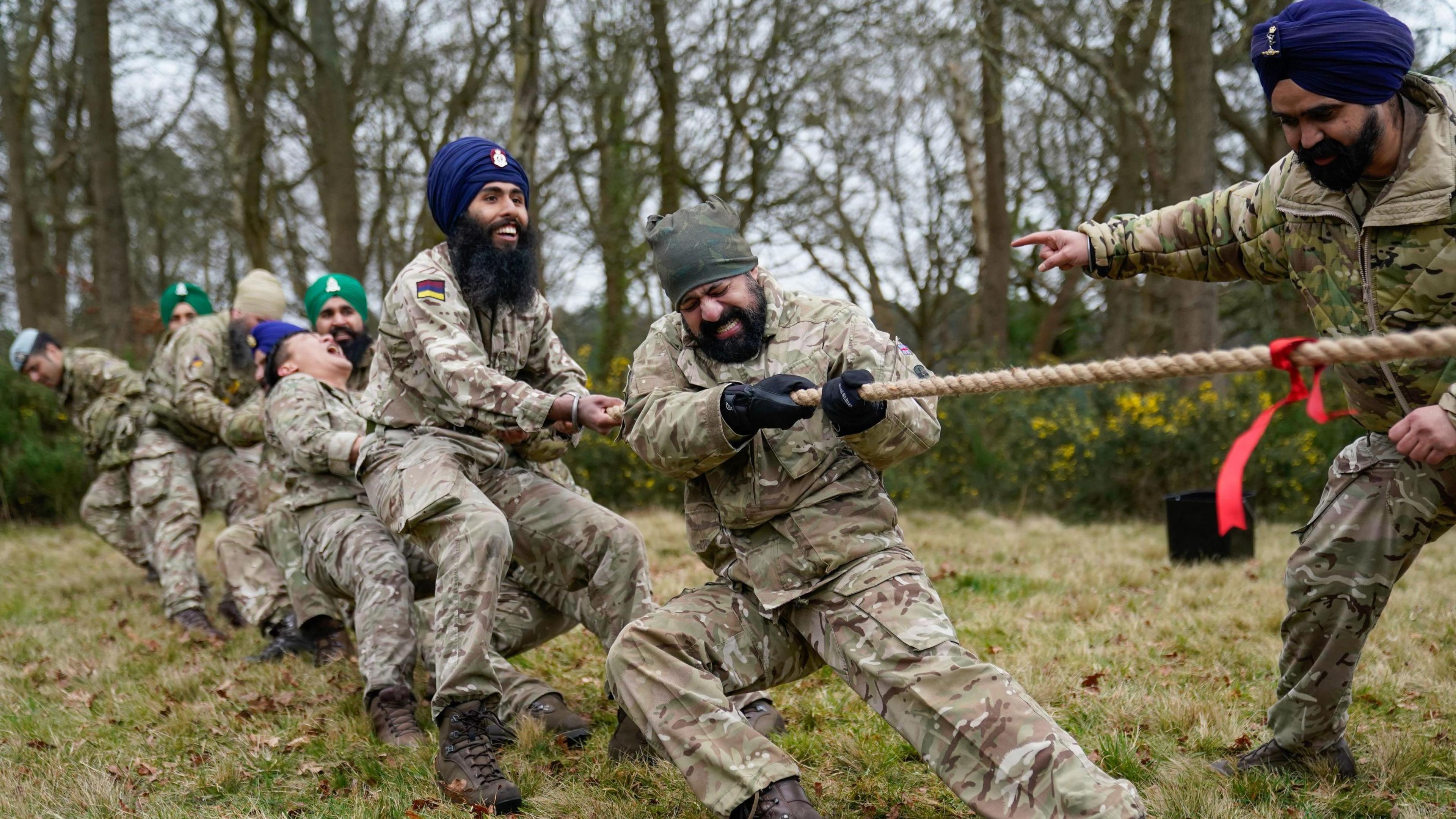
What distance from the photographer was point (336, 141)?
1108cm

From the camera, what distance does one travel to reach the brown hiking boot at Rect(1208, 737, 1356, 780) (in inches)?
144

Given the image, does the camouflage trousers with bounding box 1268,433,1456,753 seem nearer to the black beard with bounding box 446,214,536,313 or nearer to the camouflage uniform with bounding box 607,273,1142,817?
the camouflage uniform with bounding box 607,273,1142,817

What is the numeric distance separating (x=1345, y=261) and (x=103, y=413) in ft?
25.1

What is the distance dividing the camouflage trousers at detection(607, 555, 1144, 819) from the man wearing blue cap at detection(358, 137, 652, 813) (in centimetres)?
82

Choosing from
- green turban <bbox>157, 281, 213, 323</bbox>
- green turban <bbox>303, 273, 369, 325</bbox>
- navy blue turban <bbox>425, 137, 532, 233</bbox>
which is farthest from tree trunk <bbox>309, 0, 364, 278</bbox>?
navy blue turban <bbox>425, 137, 532, 233</bbox>

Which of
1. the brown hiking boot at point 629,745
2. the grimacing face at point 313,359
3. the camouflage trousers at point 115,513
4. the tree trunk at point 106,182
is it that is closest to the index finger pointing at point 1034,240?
the brown hiking boot at point 629,745

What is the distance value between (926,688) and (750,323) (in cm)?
123

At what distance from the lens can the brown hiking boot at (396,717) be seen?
441cm

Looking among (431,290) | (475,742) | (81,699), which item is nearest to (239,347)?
(81,699)

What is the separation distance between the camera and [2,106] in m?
14.9

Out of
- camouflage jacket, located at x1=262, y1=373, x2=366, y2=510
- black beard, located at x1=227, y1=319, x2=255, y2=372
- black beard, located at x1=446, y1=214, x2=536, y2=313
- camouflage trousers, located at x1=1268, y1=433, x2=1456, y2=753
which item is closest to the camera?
camouflage trousers, located at x1=1268, y1=433, x2=1456, y2=753

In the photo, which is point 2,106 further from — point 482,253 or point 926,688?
point 926,688

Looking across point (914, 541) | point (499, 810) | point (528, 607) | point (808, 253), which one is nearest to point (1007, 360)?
point (914, 541)

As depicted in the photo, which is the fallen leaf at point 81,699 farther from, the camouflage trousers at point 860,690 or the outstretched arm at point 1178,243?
the outstretched arm at point 1178,243
